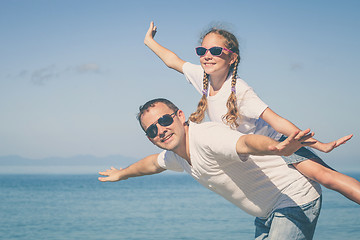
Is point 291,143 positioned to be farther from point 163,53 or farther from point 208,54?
point 163,53

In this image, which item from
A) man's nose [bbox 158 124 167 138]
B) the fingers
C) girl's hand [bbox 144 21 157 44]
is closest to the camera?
the fingers

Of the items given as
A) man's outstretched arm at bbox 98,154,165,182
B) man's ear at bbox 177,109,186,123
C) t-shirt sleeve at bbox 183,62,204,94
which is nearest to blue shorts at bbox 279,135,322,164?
man's ear at bbox 177,109,186,123

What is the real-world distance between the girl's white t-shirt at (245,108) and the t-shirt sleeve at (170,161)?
0.52m

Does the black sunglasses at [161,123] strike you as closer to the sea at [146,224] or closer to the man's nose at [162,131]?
the man's nose at [162,131]

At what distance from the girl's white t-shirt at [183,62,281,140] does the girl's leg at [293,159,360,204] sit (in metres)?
0.54

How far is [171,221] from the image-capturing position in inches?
1057

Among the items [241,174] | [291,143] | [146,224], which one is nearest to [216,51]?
[241,174]

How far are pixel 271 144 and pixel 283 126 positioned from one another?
2.96ft

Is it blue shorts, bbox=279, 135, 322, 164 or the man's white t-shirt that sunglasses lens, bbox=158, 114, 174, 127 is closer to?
the man's white t-shirt

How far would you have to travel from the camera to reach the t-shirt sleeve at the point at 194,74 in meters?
4.81

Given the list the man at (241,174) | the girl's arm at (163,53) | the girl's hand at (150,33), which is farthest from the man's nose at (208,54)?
the girl's hand at (150,33)

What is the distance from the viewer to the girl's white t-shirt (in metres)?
→ 4.05

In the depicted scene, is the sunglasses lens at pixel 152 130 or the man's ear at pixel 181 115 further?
the man's ear at pixel 181 115

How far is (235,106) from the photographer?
4.11 metres
